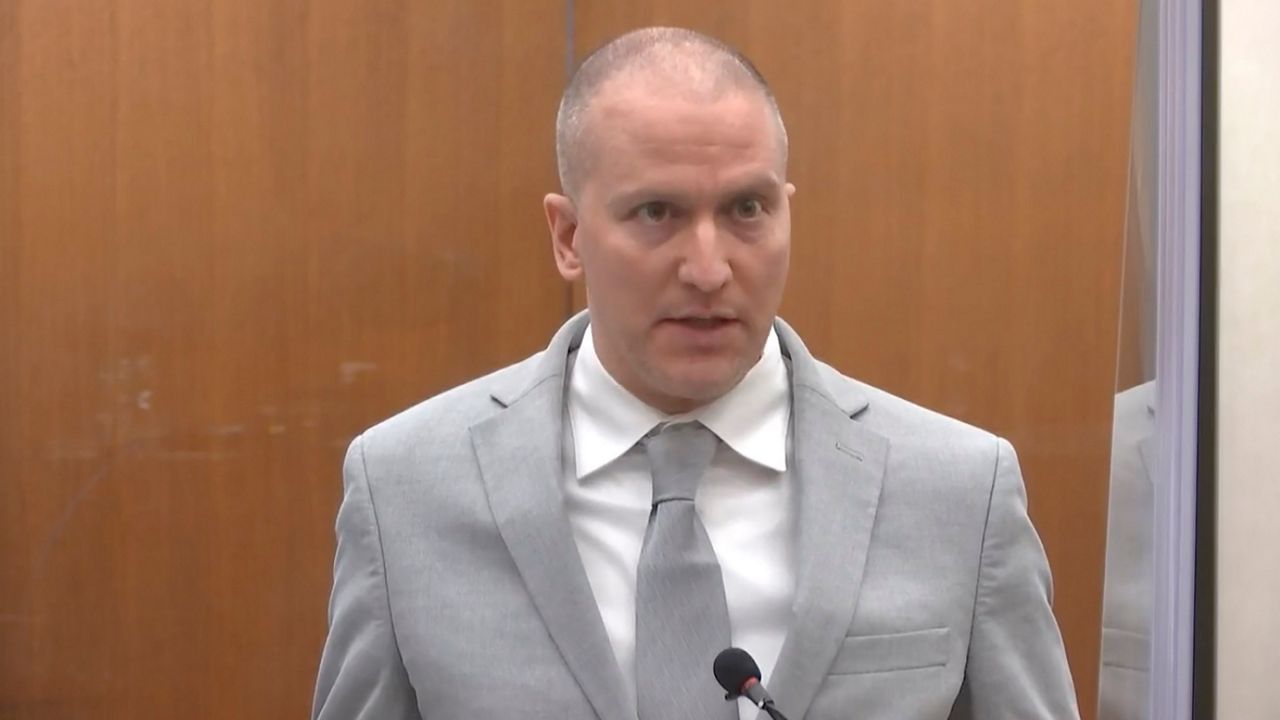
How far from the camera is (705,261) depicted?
1.44 m

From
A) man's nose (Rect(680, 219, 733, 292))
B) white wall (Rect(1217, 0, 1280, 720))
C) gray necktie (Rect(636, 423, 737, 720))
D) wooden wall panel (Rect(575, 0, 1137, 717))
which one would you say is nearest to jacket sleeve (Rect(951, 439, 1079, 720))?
gray necktie (Rect(636, 423, 737, 720))

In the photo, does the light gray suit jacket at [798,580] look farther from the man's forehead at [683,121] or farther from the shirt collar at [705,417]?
the man's forehead at [683,121]

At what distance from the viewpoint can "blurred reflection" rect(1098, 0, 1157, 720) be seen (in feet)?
7.93

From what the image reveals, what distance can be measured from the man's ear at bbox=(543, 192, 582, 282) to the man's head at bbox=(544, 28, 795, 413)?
6 centimetres

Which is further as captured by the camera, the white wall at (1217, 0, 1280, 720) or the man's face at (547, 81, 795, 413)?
the white wall at (1217, 0, 1280, 720)

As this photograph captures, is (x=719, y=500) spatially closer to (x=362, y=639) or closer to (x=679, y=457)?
(x=679, y=457)

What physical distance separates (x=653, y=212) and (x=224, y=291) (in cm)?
154

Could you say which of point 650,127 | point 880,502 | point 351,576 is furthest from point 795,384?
point 351,576

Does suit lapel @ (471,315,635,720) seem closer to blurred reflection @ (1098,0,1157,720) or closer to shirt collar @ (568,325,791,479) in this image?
shirt collar @ (568,325,791,479)

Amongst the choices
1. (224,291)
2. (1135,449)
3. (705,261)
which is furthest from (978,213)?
(705,261)

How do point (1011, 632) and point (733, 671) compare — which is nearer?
point (733, 671)

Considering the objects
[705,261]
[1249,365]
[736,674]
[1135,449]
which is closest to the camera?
[736,674]

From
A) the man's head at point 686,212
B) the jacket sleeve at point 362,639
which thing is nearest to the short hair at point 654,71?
the man's head at point 686,212

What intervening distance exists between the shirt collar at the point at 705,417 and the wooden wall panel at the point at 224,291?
1.37m
